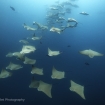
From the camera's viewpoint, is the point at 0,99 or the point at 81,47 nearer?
the point at 0,99

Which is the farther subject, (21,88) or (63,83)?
(63,83)

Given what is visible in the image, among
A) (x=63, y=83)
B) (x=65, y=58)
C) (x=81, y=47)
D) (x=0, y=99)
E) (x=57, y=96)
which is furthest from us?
(x=81, y=47)

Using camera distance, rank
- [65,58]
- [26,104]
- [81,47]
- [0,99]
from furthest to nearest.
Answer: [81,47], [65,58], [26,104], [0,99]

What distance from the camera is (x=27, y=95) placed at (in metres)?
6.11

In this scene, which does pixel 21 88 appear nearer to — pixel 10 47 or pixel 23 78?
pixel 23 78

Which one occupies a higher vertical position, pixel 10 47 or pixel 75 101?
pixel 10 47

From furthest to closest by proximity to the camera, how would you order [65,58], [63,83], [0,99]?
[65,58], [63,83], [0,99]

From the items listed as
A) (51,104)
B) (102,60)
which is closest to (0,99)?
(51,104)

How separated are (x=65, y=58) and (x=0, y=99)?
4.37 m

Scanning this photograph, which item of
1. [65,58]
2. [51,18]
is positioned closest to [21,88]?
[65,58]

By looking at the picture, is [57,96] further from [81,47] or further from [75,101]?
[81,47]

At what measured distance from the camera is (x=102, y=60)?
8656 mm

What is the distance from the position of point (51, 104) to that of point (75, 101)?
104cm

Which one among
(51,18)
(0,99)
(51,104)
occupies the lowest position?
(51,104)
